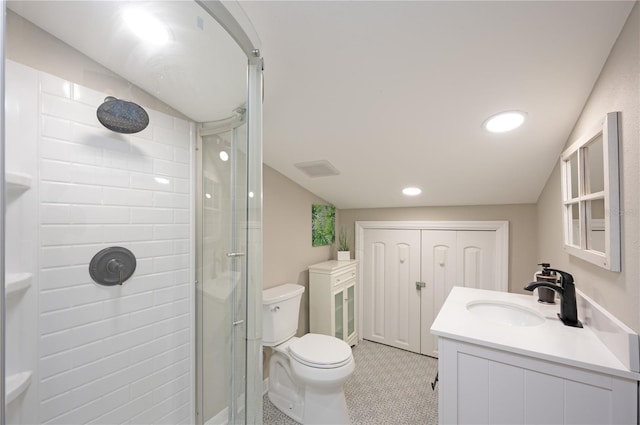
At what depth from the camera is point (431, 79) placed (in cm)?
111

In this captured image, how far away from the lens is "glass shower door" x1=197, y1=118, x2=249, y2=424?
42.3 inches

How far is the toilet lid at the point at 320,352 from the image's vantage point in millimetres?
1541

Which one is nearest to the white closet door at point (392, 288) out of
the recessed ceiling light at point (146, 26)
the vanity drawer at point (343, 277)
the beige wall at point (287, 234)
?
the vanity drawer at point (343, 277)

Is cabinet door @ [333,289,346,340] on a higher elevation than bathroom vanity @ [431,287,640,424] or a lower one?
lower

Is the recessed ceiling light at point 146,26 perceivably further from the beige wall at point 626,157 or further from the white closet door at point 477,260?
the white closet door at point 477,260

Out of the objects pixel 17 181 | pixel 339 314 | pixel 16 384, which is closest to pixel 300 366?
pixel 339 314

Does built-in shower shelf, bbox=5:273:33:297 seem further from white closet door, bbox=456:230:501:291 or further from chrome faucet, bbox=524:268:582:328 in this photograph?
white closet door, bbox=456:230:501:291

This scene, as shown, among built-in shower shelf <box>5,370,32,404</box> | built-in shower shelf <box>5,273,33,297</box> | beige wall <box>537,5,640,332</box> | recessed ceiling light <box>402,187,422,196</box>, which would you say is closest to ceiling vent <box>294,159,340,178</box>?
recessed ceiling light <box>402,187,422,196</box>

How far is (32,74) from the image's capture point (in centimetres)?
69

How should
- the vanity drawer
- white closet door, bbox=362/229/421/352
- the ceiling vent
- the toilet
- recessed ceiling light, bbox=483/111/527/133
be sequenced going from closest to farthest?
recessed ceiling light, bbox=483/111/527/133 → the toilet → the ceiling vent → the vanity drawer → white closet door, bbox=362/229/421/352

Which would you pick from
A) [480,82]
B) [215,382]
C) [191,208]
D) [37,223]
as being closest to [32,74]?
[37,223]

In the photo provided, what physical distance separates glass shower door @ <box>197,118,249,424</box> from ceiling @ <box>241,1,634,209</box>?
1.39ft

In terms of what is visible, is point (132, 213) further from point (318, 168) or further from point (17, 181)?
point (318, 168)

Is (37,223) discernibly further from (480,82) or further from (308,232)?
(308,232)
